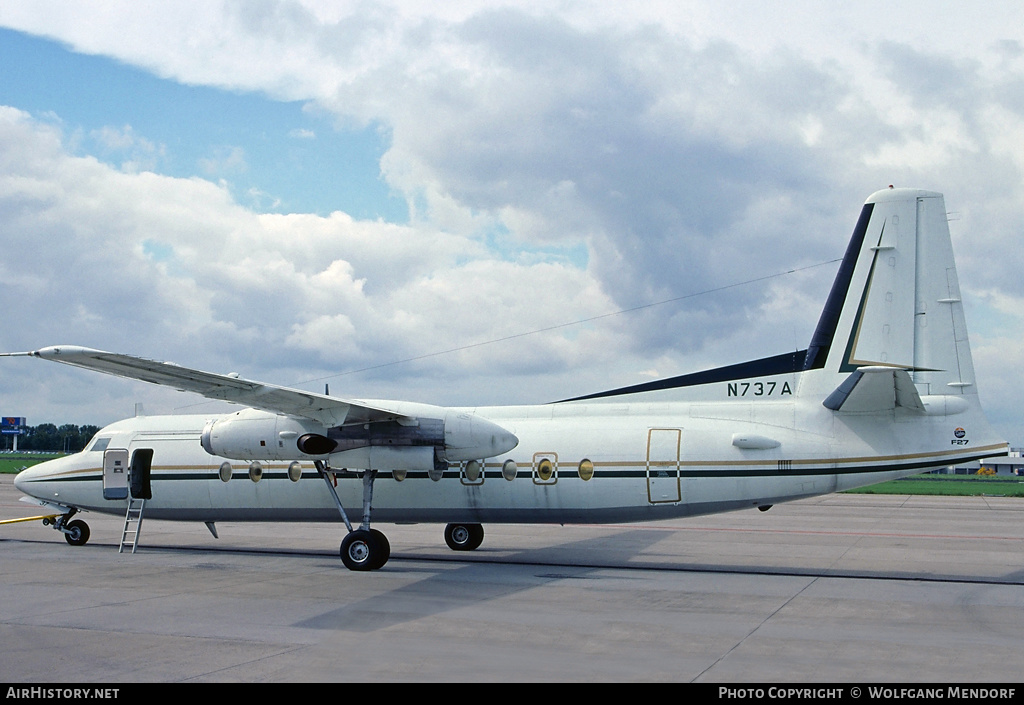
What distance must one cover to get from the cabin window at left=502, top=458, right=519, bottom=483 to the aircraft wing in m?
2.10

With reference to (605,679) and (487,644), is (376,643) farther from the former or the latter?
(605,679)

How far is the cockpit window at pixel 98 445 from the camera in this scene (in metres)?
18.8

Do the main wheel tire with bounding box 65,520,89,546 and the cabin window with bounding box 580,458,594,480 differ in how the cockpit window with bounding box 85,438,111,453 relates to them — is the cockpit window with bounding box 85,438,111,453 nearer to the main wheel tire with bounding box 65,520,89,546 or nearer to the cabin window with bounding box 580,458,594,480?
the main wheel tire with bounding box 65,520,89,546

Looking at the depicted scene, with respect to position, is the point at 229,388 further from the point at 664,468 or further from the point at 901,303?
the point at 901,303

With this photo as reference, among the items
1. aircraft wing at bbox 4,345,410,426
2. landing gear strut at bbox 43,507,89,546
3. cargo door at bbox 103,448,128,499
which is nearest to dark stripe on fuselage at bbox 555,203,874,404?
aircraft wing at bbox 4,345,410,426

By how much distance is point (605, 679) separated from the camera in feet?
25.5

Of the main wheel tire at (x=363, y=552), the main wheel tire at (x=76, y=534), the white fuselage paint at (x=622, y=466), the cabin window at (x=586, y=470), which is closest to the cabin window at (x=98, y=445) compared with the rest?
the white fuselage paint at (x=622, y=466)

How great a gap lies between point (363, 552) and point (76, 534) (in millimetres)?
8265

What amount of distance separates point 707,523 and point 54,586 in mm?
18016

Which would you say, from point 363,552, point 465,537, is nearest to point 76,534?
point 363,552

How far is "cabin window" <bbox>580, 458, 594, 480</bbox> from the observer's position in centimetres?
1528

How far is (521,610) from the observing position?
37.1 feet
